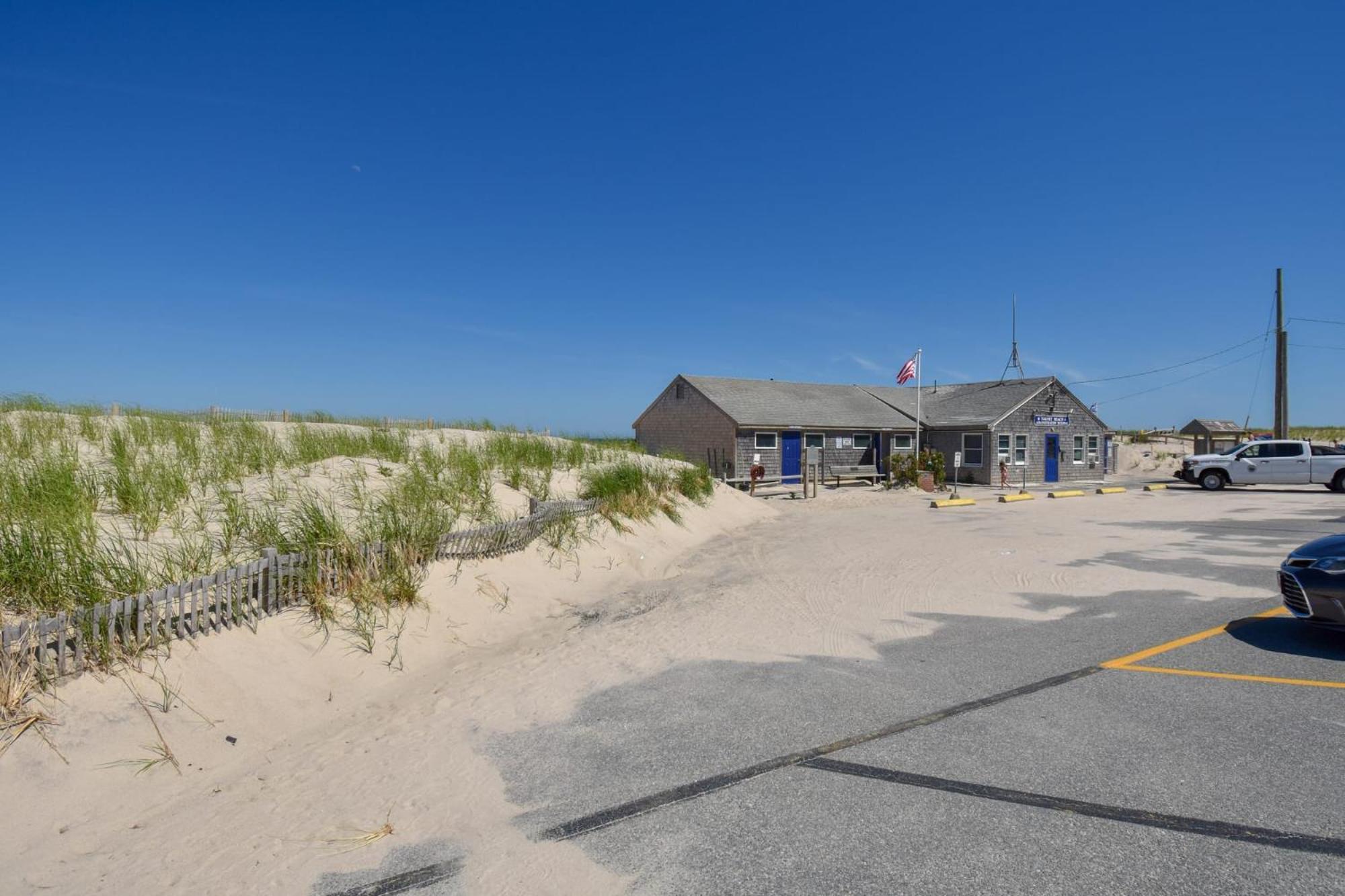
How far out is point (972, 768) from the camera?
4.53 metres

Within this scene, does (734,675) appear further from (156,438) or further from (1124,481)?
(1124,481)

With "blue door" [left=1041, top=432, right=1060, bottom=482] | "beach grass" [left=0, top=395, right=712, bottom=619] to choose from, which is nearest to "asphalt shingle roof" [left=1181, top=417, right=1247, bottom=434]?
"blue door" [left=1041, top=432, right=1060, bottom=482]

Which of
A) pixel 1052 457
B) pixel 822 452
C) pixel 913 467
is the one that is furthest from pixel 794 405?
pixel 1052 457

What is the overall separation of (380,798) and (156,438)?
1094 cm

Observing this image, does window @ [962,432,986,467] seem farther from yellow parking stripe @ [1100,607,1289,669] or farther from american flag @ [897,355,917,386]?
yellow parking stripe @ [1100,607,1289,669]

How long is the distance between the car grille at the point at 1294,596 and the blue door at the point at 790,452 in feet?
78.2

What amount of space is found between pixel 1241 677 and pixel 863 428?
26.9 meters

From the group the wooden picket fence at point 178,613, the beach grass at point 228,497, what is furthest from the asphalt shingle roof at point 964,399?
the wooden picket fence at point 178,613

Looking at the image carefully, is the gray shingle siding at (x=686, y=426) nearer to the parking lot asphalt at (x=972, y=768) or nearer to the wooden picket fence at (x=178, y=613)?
the wooden picket fence at (x=178, y=613)

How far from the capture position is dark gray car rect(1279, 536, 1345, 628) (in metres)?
6.39

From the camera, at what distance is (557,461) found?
16875 mm

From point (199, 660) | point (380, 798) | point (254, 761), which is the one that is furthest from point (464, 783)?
point (199, 660)

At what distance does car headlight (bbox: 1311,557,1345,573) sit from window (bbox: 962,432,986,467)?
2661 centimetres

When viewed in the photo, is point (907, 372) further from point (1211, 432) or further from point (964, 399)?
point (1211, 432)
